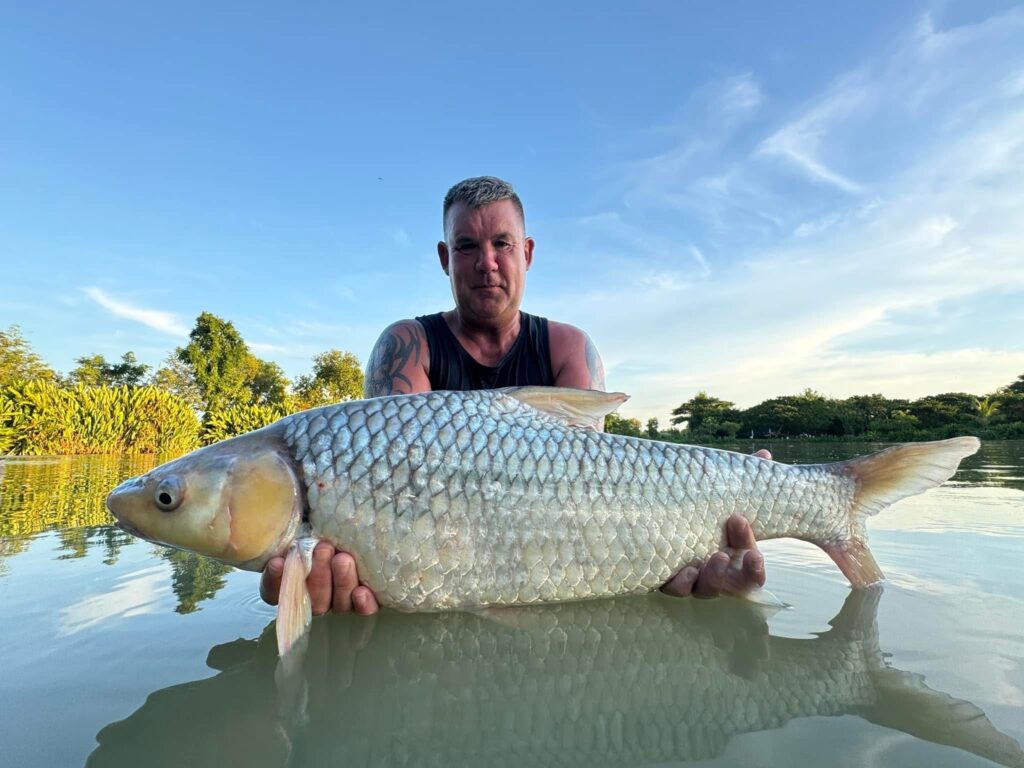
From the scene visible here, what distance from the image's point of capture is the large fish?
1.80 m

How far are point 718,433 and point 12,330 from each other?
1814 inches

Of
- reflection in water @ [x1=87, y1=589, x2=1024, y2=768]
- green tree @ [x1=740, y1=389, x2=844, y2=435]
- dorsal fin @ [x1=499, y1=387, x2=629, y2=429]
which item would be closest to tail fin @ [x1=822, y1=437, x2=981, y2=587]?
reflection in water @ [x1=87, y1=589, x2=1024, y2=768]

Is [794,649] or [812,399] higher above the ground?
[812,399]

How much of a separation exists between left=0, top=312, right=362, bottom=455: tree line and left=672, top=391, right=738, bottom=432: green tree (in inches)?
1210

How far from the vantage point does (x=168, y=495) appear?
1.79 meters

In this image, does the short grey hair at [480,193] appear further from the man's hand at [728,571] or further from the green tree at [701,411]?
the green tree at [701,411]

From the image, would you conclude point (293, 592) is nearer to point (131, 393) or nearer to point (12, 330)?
point (131, 393)

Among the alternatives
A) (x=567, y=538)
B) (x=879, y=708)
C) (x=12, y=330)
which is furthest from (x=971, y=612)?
(x=12, y=330)

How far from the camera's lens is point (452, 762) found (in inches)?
41.8

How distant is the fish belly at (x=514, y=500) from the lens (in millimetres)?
1812

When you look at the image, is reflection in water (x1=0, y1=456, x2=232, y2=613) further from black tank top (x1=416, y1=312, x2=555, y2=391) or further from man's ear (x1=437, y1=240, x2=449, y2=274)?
man's ear (x1=437, y1=240, x2=449, y2=274)

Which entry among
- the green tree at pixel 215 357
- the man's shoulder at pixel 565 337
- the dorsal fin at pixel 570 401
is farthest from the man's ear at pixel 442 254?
the green tree at pixel 215 357

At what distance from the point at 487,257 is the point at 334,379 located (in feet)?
128

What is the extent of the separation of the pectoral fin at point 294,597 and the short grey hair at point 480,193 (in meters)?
2.19
